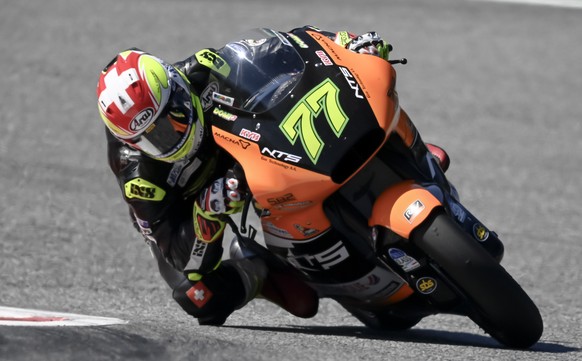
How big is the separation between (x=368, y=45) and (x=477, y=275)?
1.33 meters

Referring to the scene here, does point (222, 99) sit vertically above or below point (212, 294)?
above

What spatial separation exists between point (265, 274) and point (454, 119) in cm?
512

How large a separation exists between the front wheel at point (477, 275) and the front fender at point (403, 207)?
4 cm

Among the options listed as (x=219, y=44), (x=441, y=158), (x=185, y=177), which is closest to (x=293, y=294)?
(x=185, y=177)

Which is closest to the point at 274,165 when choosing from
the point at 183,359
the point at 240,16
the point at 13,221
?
the point at 183,359

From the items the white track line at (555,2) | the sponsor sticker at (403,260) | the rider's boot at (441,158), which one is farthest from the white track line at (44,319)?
the white track line at (555,2)

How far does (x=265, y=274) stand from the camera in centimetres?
606

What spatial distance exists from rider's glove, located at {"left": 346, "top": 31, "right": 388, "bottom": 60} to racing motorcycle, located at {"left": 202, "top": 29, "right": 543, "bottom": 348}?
0.13 metres

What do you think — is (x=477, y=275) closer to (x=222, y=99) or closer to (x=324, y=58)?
(x=324, y=58)

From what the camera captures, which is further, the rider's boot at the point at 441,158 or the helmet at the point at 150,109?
the rider's boot at the point at 441,158

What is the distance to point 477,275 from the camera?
4816 millimetres

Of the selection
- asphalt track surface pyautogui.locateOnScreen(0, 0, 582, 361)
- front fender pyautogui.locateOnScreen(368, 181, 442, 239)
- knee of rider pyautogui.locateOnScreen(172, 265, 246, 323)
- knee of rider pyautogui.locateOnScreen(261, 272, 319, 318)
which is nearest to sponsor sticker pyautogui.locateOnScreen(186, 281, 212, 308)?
knee of rider pyautogui.locateOnScreen(172, 265, 246, 323)

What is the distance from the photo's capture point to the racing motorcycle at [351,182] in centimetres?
491

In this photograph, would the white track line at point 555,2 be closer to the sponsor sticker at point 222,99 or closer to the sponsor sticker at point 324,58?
the sponsor sticker at point 324,58
